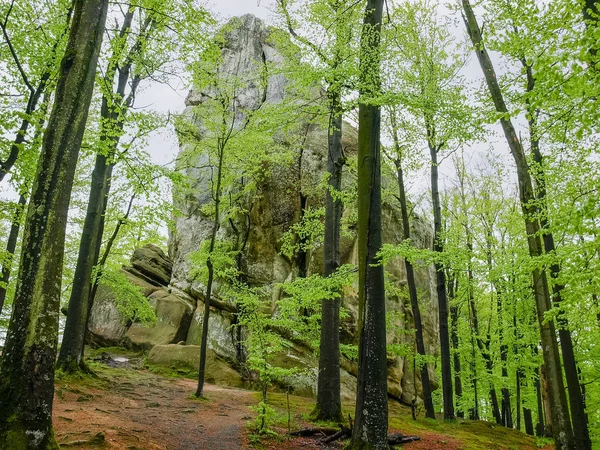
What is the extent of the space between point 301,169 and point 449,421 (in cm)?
1367

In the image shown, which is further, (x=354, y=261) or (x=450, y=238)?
(x=354, y=261)

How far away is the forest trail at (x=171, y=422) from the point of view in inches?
231

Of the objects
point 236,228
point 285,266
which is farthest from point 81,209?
point 285,266

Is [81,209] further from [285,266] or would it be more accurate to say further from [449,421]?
[449,421]

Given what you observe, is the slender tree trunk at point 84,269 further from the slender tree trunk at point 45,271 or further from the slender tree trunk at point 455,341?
the slender tree trunk at point 455,341

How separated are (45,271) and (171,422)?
513cm

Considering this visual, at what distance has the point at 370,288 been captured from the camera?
6.36 m

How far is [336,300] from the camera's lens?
10.1 m

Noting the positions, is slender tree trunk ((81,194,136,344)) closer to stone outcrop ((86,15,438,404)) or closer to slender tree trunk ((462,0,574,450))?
stone outcrop ((86,15,438,404))

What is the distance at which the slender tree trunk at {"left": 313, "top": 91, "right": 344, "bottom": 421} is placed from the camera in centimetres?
923

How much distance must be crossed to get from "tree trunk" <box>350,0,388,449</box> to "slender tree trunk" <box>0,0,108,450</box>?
4181 mm

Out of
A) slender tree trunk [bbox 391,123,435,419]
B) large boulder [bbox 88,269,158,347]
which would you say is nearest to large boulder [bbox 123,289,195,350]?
large boulder [bbox 88,269,158,347]

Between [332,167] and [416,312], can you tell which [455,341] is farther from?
[332,167]

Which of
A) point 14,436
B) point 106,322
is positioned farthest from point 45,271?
point 106,322
